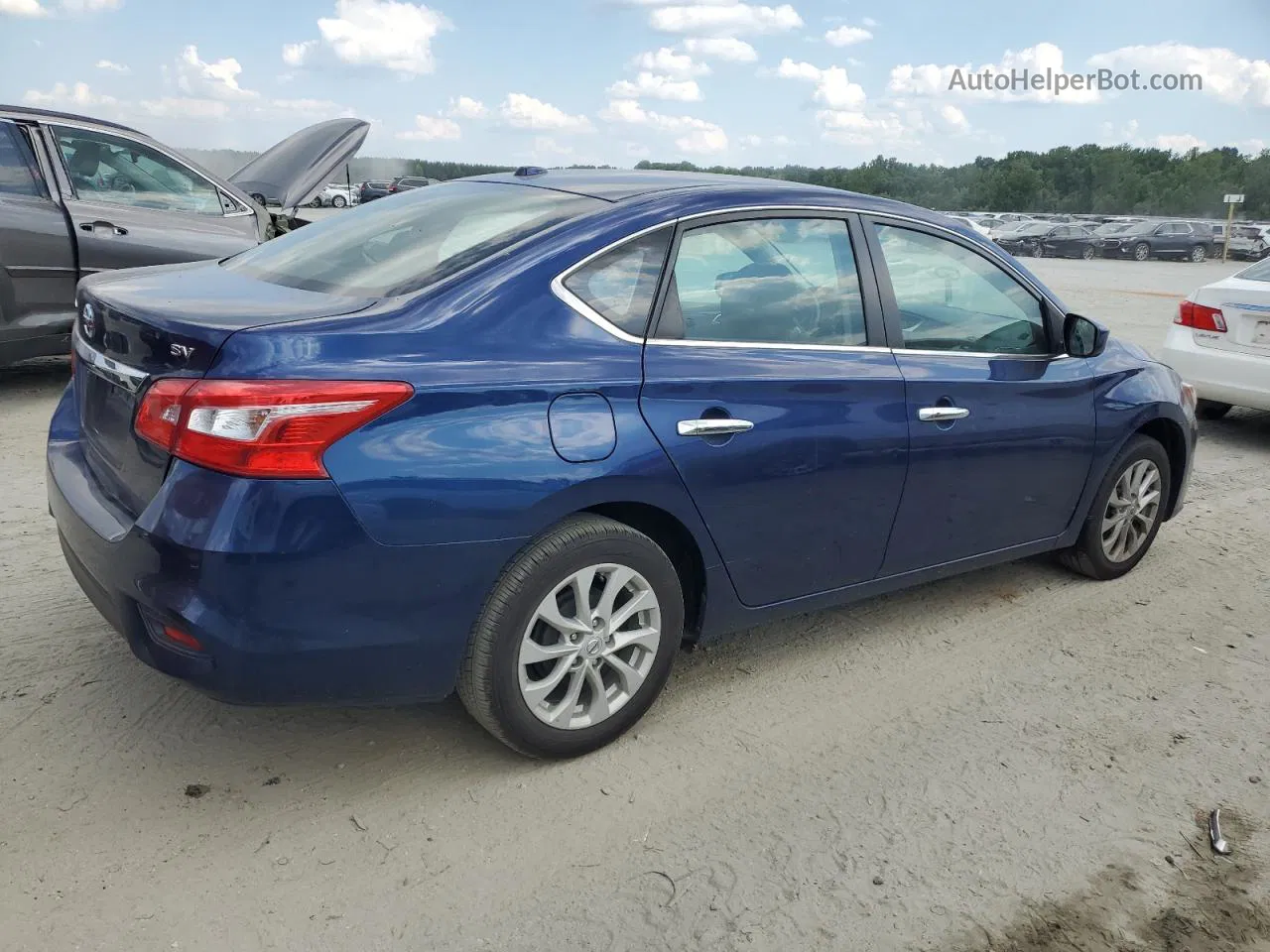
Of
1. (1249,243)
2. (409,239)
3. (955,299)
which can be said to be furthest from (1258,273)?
(1249,243)

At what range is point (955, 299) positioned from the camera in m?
3.85

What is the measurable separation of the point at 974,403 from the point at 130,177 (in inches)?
236

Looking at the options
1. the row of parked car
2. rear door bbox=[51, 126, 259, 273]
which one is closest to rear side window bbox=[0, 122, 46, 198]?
rear door bbox=[51, 126, 259, 273]

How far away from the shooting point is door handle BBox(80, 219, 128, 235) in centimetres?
682

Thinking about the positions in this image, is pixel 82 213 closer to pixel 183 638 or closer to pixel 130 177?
pixel 130 177

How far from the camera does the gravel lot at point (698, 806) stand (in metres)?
2.46

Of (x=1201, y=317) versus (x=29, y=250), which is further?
(x=1201, y=317)

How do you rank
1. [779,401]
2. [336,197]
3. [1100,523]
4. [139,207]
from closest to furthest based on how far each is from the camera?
[779,401], [1100,523], [139,207], [336,197]

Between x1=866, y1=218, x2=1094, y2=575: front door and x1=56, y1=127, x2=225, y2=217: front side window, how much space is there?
558 cm

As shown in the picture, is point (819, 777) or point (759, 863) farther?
point (819, 777)

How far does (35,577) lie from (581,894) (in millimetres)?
2666

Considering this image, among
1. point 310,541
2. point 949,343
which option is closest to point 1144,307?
point 949,343

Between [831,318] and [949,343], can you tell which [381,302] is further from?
[949,343]

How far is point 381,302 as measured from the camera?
9.11 ft
